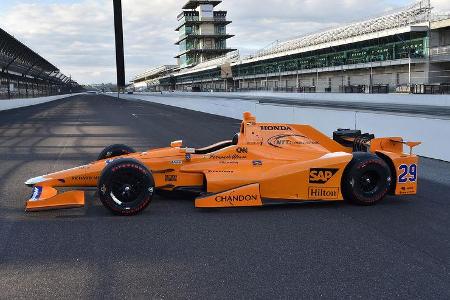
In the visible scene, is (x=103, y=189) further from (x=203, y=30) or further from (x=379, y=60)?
(x=203, y=30)

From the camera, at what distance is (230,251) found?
4.40 metres

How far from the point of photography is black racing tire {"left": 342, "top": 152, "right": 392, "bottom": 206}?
19.8ft

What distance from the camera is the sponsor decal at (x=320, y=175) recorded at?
5945mm

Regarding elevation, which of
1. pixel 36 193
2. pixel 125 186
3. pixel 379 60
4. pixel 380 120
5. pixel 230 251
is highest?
pixel 379 60

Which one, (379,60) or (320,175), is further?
(379,60)

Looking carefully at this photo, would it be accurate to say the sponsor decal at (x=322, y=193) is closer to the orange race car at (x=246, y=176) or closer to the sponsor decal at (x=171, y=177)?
the orange race car at (x=246, y=176)

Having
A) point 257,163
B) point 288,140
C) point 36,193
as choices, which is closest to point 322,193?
point 257,163

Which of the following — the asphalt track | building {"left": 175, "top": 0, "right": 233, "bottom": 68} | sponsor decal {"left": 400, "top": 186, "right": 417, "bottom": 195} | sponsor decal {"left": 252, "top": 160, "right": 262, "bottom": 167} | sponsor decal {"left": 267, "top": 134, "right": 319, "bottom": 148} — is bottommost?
the asphalt track

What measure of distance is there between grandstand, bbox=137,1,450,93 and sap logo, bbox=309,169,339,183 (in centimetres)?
2359

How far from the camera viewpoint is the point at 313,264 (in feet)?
13.3

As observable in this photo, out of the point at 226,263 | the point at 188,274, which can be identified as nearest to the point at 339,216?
the point at 226,263

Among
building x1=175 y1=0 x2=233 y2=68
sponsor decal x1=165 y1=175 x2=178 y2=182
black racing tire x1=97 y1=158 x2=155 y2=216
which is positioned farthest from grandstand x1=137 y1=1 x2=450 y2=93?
building x1=175 y1=0 x2=233 y2=68

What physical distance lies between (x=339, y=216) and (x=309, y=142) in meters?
1.49

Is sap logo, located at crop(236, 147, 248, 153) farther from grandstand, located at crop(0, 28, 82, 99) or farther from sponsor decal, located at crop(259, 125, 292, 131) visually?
grandstand, located at crop(0, 28, 82, 99)
